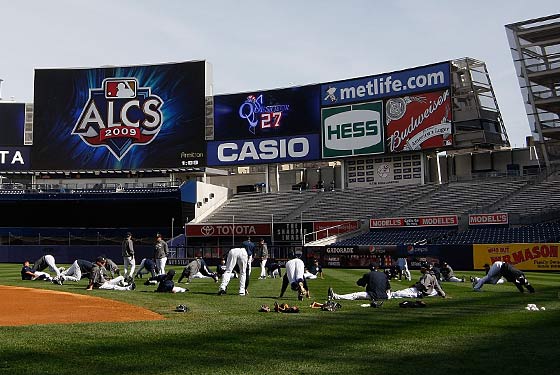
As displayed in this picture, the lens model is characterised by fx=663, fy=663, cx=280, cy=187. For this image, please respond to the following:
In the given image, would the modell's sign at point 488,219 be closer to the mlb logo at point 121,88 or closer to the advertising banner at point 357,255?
the advertising banner at point 357,255

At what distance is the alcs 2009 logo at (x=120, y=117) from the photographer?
58000 mm

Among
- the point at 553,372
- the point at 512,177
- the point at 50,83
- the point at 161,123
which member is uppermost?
the point at 50,83

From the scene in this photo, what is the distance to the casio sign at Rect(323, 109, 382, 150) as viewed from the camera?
173ft

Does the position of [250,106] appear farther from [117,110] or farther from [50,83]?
[50,83]

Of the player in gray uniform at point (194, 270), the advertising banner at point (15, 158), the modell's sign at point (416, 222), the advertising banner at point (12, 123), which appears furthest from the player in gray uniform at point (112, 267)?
the advertising banner at point (12, 123)

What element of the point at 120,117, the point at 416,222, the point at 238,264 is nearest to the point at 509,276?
the point at 238,264

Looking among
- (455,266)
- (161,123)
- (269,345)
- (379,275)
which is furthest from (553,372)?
(161,123)

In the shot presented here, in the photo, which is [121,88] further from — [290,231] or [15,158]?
[290,231]

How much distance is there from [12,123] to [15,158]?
131 inches

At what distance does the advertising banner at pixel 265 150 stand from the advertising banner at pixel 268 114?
459 mm

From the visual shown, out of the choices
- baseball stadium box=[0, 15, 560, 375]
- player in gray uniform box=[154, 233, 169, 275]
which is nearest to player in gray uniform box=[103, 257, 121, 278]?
baseball stadium box=[0, 15, 560, 375]

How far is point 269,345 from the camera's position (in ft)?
31.3

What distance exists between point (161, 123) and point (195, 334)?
48.7 m

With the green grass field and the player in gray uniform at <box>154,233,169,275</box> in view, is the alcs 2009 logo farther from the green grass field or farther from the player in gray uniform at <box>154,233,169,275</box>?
the green grass field
